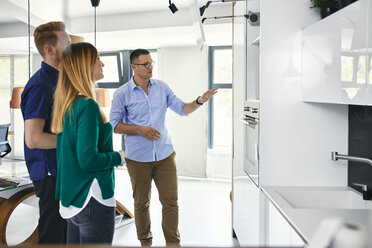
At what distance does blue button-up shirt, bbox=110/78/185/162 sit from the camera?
2.38 m

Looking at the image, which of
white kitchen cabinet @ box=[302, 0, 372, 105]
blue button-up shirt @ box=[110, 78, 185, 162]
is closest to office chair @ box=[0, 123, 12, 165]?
blue button-up shirt @ box=[110, 78, 185, 162]

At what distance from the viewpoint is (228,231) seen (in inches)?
111

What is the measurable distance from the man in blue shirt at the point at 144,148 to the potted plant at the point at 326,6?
3.15 feet

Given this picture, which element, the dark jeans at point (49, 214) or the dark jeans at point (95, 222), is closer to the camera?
the dark jeans at point (95, 222)

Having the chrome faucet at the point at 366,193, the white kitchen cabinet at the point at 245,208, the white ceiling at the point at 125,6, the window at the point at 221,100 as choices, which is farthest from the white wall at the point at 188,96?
the chrome faucet at the point at 366,193

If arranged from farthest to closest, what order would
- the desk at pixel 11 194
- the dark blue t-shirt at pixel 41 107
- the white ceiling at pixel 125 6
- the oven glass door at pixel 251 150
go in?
the white ceiling at pixel 125 6 < the desk at pixel 11 194 < the oven glass door at pixel 251 150 < the dark blue t-shirt at pixel 41 107

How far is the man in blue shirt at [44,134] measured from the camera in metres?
1.59

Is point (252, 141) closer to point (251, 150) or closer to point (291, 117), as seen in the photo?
point (251, 150)

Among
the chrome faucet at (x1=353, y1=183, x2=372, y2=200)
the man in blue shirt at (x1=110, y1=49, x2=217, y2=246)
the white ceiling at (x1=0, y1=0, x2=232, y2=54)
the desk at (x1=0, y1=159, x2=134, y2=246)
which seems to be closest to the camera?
the chrome faucet at (x1=353, y1=183, x2=372, y2=200)

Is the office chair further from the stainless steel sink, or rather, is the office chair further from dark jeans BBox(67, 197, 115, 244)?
the stainless steel sink

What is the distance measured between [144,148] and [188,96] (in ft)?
8.20

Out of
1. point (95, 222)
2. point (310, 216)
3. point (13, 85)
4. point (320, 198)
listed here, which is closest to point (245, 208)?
point (320, 198)

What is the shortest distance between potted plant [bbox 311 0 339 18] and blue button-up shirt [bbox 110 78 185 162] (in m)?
1.21

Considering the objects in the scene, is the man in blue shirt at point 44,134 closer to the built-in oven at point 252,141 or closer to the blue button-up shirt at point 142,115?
the blue button-up shirt at point 142,115
